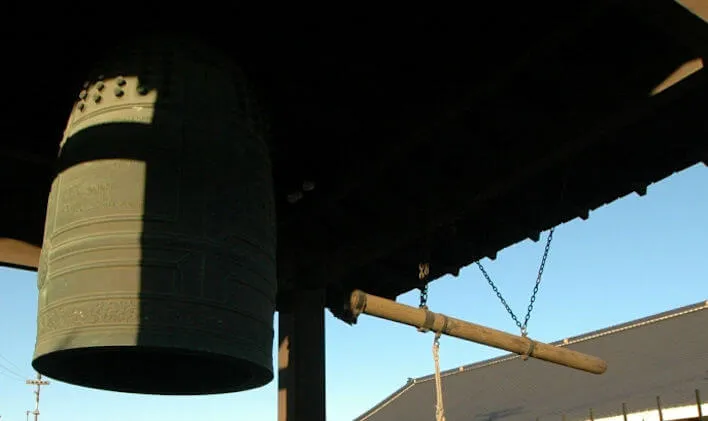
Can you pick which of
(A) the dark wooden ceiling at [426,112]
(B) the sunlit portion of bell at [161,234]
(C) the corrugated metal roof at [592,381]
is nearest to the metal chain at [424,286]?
(A) the dark wooden ceiling at [426,112]

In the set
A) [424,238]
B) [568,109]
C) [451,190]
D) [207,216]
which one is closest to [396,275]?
[424,238]

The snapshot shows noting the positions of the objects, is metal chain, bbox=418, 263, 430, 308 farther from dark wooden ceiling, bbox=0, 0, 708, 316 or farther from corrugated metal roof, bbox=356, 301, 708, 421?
corrugated metal roof, bbox=356, 301, 708, 421

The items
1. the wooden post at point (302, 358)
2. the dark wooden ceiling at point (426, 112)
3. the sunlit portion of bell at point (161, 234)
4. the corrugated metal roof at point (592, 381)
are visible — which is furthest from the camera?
the corrugated metal roof at point (592, 381)

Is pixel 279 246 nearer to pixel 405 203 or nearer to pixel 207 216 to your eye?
pixel 405 203

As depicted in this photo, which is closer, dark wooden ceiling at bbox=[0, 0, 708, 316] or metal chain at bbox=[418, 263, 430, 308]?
dark wooden ceiling at bbox=[0, 0, 708, 316]

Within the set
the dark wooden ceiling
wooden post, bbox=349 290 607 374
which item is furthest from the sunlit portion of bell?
wooden post, bbox=349 290 607 374

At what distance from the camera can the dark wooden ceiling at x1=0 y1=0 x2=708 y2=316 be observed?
4305mm

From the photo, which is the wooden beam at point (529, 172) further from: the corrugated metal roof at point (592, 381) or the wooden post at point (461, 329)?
the corrugated metal roof at point (592, 381)

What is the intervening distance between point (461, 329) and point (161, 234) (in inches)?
113

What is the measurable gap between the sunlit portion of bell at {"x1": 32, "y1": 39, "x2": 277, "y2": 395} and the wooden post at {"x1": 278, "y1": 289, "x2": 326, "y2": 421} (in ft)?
5.20

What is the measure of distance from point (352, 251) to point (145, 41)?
250cm

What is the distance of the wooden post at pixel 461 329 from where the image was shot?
5.46m

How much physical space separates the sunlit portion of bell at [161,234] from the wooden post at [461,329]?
1423 millimetres

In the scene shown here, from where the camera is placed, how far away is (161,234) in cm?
367
